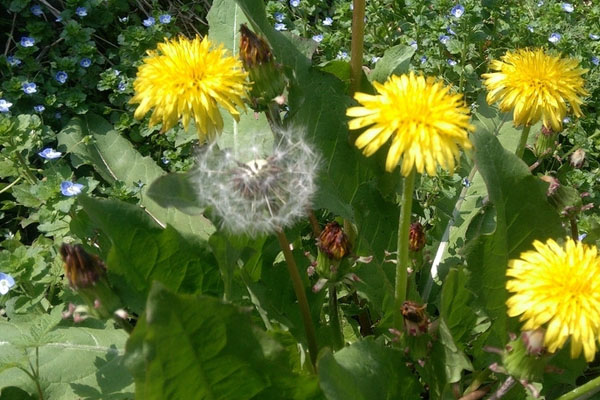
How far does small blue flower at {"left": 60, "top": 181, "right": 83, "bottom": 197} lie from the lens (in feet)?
7.45

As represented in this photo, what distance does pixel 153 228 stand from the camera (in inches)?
70.6

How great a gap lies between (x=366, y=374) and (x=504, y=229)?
1.84ft

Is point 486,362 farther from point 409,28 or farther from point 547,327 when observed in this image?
point 409,28

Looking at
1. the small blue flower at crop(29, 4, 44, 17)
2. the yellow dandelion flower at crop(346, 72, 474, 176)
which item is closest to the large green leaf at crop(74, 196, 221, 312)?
the yellow dandelion flower at crop(346, 72, 474, 176)

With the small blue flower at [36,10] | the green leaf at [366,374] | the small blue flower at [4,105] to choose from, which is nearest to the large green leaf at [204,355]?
the green leaf at [366,374]

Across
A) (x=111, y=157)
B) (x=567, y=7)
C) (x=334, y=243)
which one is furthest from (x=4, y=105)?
(x=567, y=7)

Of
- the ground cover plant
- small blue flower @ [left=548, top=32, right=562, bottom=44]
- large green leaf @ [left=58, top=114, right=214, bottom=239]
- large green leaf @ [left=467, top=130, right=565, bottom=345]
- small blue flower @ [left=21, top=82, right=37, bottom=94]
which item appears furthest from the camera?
small blue flower @ [left=548, top=32, right=562, bottom=44]

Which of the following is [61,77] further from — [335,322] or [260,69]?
[335,322]

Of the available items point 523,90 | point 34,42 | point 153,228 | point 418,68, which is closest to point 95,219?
point 153,228

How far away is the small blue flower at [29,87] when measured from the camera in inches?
121

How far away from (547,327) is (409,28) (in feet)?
8.19

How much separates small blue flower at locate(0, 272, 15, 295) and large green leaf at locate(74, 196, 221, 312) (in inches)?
20.0

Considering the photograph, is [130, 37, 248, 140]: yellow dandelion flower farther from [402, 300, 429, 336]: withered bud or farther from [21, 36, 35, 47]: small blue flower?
[21, 36, 35, 47]: small blue flower

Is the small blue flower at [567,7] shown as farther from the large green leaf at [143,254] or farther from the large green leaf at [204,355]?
the large green leaf at [204,355]
